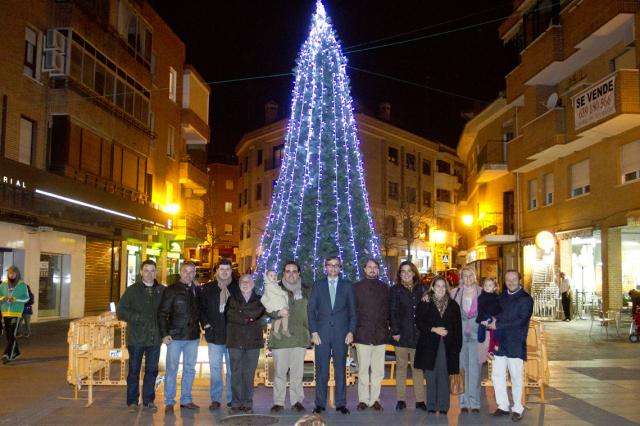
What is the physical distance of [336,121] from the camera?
1357 centimetres

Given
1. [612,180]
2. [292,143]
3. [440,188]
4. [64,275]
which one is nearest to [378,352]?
[292,143]

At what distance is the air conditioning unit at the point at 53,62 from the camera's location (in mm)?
22453

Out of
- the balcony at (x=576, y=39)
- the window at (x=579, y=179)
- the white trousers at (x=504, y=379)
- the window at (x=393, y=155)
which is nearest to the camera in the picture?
the white trousers at (x=504, y=379)

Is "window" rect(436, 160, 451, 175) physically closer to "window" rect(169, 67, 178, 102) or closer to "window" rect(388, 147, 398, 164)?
"window" rect(388, 147, 398, 164)

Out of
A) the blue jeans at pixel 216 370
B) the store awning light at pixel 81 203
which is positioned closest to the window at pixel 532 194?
the store awning light at pixel 81 203

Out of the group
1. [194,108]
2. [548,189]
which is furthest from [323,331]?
[194,108]

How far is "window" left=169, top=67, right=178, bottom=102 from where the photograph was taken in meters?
36.1

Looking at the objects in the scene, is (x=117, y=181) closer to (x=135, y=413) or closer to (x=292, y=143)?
(x=292, y=143)

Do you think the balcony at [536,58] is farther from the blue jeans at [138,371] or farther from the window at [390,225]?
the window at [390,225]

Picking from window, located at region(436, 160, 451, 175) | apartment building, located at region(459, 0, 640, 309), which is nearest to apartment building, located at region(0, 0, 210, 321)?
apartment building, located at region(459, 0, 640, 309)

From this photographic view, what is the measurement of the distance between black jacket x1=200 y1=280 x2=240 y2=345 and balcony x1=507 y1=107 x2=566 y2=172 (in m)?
18.8

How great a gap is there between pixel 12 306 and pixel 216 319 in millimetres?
6555

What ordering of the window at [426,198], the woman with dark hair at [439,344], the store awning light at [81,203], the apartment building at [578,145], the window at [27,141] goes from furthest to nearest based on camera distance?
the window at [426,198] < the window at [27,141] < the apartment building at [578,145] < the store awning light at [81,203] < the woman with dark hair at [439,344]

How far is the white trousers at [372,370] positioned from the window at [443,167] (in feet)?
187
